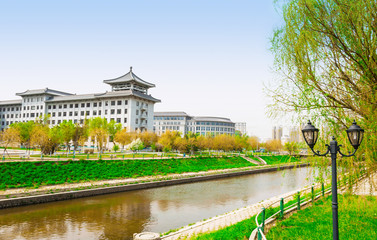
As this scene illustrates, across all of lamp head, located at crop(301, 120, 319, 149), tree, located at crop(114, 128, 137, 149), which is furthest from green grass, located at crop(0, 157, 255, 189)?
lamp head, located at crop(301, 120, 319, 149)

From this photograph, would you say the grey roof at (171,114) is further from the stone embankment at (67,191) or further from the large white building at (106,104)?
the stone embankment at (67,191)

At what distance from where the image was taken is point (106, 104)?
63812 millimetres

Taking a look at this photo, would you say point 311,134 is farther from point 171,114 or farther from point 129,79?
point 171,114

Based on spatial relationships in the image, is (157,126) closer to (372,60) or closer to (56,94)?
(56,94)

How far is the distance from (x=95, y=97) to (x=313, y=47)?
60962mm

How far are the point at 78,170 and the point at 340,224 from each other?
66.6 feet

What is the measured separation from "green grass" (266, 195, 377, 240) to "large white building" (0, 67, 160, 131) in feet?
166

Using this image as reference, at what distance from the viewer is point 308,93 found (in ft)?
25.8

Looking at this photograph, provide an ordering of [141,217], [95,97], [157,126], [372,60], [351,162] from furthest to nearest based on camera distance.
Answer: [157,126], [95,97], [141,217], [351,162], [372,60]

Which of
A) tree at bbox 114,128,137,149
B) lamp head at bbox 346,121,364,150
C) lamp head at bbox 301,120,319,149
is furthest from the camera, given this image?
tree at bbox 114,128,137,149

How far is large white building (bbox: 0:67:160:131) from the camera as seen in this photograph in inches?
2394

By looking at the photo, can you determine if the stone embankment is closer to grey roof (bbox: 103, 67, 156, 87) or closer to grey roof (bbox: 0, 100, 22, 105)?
grey roof (bbox: 103, 67, 156, 87)

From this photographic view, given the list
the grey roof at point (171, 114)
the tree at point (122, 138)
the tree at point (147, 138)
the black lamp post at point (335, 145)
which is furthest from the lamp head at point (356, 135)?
the grey roof at point (171, 114)

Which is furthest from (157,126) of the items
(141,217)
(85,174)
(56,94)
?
(141,217)
